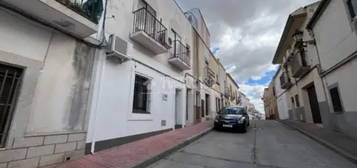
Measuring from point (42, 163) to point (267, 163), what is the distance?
18.7 feet

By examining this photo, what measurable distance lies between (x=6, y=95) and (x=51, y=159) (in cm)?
175

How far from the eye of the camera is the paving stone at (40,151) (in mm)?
3436

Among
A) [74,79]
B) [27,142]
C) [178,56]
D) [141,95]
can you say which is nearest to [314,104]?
[178,56]

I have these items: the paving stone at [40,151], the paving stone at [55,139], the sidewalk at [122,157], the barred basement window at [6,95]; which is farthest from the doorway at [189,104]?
the barred basement window at [6,95]

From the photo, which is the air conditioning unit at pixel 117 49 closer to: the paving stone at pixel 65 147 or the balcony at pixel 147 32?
the balcony at pixel 147 32

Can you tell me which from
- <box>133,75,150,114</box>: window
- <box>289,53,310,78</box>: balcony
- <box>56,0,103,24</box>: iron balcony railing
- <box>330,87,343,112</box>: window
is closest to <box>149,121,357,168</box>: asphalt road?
<box>133,75,150,114</box>: window

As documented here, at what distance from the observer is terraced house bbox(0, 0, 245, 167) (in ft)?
11.1

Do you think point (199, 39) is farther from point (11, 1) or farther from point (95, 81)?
point (11, 1)

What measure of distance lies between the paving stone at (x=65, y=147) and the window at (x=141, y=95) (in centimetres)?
262

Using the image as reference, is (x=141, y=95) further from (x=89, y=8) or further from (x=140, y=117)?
(x=89, y=8)

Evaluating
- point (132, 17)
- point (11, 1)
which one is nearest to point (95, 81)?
point (11, 1)

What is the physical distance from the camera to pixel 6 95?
3.36 m

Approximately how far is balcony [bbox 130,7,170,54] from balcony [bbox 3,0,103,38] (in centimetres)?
189

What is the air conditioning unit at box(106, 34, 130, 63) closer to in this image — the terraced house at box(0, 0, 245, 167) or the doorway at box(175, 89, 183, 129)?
the terraced house at box(0, 0, 245, 167)
